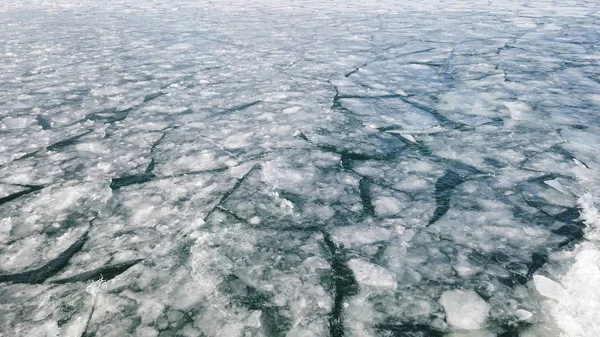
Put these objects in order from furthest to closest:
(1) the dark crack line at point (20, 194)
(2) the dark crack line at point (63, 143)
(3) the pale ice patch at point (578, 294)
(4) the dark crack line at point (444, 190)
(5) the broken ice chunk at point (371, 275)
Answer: (2) the dark crack line at point (63, 143), (1) the dark crack line at point (20, 194), (4) the dark crack line at point (444, 190), (5) the broken ice chunk at point (371, 275), (3) the pale ice patch at point (578, 294)

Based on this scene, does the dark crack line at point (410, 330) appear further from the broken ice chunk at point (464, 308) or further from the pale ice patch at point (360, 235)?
the pale ice patch at point (360, 235)

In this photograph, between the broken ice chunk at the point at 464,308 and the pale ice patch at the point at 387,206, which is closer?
the broken ice chunk at the point at 464,308

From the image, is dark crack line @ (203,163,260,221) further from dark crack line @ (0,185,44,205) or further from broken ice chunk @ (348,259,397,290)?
dark crack line @ (0,185,44,205)

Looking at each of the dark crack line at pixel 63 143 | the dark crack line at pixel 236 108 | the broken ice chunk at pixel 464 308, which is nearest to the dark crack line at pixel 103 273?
the broken ice chunk at pixel 464 308

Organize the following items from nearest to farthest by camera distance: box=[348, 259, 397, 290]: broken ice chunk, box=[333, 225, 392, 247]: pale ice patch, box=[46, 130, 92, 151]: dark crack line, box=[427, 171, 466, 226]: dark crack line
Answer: box=[348, 259, 397, 290]: broken ice chunk → box=[333, 225, 392, 247]: pale ice patch → box=[427, 171, 466, 226]: dark crack line → box=[46, 130, 92, 151]: dark crack line

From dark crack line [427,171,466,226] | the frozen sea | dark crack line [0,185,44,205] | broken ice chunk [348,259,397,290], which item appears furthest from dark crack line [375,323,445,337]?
dark crack line [0,185,44,205]

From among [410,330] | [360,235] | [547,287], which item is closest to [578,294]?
[547,287]

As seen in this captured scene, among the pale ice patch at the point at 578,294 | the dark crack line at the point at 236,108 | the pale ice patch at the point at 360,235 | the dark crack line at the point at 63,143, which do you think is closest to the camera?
the pale ice patch at the point at 578,294
